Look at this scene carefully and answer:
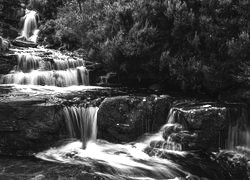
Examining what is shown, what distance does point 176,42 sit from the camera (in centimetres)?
1530

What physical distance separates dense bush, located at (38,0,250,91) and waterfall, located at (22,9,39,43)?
10.4 metres

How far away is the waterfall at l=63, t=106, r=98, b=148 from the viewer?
11894 millimetres

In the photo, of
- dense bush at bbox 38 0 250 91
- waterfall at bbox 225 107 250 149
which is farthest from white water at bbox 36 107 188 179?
dense bush at bbox 38 0 250 91

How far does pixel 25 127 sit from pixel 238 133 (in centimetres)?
771

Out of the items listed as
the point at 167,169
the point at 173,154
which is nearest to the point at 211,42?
the point at 173,154

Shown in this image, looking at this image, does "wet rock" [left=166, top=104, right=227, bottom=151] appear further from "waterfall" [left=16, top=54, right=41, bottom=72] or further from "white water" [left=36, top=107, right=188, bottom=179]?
"waterfall" [left=16, top=54, right=41, bottom=72]

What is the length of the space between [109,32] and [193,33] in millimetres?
4335

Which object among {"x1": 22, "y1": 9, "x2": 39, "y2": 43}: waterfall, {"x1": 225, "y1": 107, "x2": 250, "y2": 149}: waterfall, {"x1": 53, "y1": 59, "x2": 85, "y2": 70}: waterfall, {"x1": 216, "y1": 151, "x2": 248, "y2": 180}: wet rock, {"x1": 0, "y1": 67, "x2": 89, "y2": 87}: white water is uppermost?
{"x1": 22, "y1": 9, "x2": 39, "y2": 43}: waterfall

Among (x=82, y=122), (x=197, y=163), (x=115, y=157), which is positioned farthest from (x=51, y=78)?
(x=197, y=163)

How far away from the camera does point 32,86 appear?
16.0 metres

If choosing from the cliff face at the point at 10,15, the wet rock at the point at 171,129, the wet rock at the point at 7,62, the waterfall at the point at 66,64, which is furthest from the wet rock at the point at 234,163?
the cliff face at the point at 10,15

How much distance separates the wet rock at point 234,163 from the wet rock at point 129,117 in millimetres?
2481

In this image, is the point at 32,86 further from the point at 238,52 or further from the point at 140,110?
the point at 238,52

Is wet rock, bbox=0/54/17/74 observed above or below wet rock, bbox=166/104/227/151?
above
